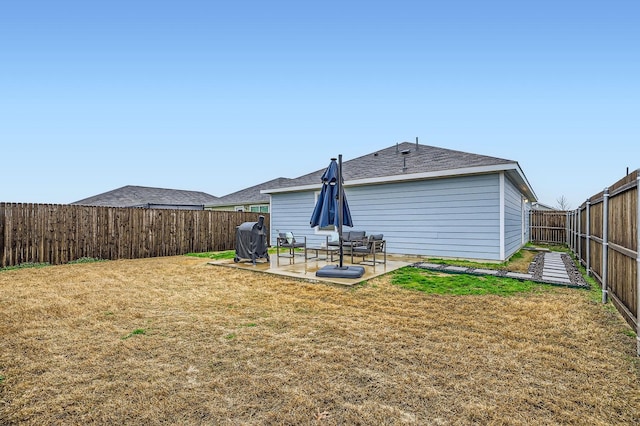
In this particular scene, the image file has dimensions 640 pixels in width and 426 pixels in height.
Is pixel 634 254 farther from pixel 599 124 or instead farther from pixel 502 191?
pixel 599 124

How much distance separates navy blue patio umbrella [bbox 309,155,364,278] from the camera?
6020mm

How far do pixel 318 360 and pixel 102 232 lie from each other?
10479 mm

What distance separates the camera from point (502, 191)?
7828 mm

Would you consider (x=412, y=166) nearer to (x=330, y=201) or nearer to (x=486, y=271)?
(x=486, y=271)

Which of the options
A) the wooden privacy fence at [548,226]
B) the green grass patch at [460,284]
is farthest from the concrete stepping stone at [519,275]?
the wooden privacy fence at [548,226]

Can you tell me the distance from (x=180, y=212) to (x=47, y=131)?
7.87 meters

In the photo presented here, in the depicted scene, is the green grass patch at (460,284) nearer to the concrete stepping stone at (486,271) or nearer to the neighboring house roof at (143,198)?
the concrete stepping stone at (486,271)

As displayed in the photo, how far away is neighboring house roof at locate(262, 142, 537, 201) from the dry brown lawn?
4438 mm

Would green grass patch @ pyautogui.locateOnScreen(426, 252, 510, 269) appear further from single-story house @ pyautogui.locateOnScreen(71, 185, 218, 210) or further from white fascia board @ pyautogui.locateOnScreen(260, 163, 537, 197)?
single-story house @ pyautogui.locateOnScreen(71, 185, 218, 210)

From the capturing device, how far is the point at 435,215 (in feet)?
29.3

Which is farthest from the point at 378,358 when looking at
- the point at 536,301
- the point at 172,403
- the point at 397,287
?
the point at 536,301

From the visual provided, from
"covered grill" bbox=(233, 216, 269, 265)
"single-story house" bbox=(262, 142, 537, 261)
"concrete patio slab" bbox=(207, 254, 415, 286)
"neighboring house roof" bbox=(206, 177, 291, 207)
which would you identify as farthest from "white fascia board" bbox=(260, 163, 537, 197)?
"neighboring house roof" bbox=(206, 177, 291, 207)

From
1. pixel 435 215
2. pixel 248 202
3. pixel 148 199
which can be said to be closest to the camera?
pixel 435 215

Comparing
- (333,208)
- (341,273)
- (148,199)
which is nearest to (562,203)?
(333,208)
